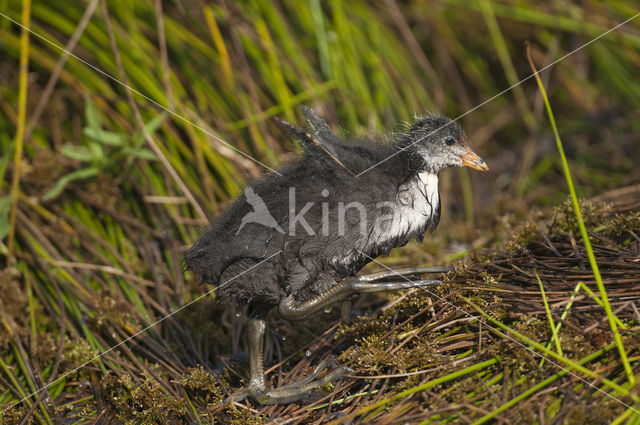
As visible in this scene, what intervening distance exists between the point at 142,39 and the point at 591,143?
3.83m

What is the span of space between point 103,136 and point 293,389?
2.10m

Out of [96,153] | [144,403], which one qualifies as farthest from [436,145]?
[96,153]

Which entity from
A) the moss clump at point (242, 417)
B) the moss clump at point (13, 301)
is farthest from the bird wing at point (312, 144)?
the moss clump at point (13, 301)

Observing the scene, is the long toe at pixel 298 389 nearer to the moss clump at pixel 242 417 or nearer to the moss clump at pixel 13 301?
the moss clump at pixel 242 417

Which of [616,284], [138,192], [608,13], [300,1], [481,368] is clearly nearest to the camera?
[481,368]

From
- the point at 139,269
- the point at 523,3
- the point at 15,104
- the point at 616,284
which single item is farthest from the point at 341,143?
the point at 523,3

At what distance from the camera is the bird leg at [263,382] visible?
264 cm

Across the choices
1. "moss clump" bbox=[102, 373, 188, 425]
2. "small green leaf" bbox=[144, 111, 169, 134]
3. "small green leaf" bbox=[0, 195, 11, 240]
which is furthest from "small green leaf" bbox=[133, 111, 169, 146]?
"moss clump" bbox=[102, 373, 188, 425]

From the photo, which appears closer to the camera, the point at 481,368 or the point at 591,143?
the point at 481,368

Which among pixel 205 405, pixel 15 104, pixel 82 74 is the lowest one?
pixel 205 405

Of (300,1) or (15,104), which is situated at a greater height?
(300,1)

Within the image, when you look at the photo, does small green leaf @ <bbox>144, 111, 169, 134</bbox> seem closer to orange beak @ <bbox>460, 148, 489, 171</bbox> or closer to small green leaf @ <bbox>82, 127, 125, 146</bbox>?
small green leaf @ <bbox>82, 127, 125, 146</bbox>

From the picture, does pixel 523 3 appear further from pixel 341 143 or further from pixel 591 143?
pixel 341 143

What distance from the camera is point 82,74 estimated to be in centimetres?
429
